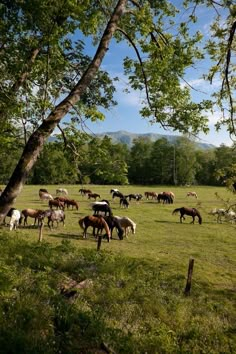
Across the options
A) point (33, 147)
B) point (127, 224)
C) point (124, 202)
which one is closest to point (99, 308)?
point (33, 147)

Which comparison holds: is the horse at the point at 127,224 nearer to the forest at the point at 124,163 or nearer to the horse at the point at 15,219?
the forest at the point at 124,163

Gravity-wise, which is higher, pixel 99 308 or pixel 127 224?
pixel 99 308

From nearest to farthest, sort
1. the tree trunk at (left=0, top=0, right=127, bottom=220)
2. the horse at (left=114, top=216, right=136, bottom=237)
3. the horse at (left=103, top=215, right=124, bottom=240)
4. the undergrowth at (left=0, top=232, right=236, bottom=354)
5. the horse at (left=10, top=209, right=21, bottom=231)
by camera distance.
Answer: the undergrowth at (left=0, top=232, right=236, bottom=354) → the tree trunk at (left=0, top=0, right=127, bottom=220) → the horse at (left=10, top=209, right=21, bottom=231) → the horse at (left=103, top=215, right=124, bottom=240) → the horse at (left=114, top=216, right=136, bottom=237)

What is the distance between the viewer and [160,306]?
880cm

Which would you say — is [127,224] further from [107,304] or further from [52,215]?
[107,304]

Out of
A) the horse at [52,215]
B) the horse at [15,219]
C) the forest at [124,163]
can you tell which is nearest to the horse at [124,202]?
the forest at [124,163]

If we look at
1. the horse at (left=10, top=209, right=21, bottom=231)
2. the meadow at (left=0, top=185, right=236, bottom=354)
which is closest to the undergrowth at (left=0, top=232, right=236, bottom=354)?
the meadow at (left=0, top=185, right=236, bottom=354)

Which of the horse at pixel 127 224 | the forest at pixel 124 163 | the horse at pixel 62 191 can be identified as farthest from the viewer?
the horse at pixel 62 191

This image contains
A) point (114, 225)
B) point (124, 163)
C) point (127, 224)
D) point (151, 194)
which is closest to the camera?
point (124, 163)

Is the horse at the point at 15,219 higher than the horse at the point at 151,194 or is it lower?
lower

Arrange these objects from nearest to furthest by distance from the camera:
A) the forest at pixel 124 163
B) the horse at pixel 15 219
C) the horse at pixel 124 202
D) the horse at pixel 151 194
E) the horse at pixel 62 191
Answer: the forest at pixel 124 163, the horse at pixel 15 219, the horse at pixel 124 202, the horse at pixel 151 194, the horse at pixel 62 191

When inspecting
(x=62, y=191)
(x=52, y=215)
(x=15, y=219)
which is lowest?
(x=15, y=219)

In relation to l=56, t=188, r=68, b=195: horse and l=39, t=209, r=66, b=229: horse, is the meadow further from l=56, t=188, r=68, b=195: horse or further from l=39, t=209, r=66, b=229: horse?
l=56, t=188, r=68, b=195: horse

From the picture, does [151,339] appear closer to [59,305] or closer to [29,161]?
[59,305]
